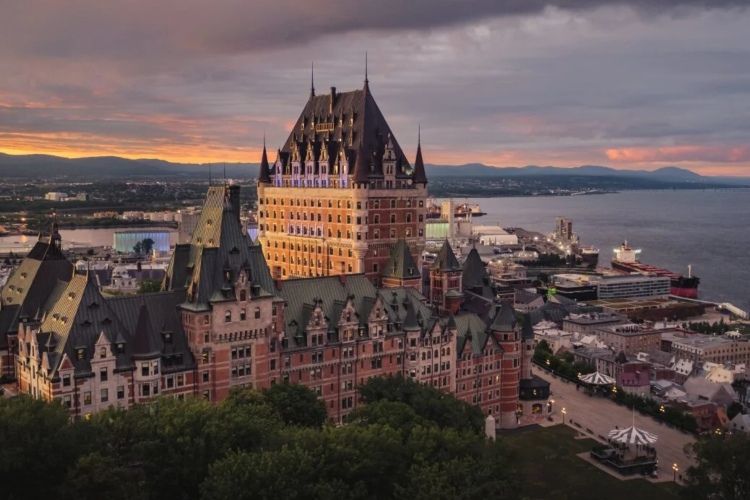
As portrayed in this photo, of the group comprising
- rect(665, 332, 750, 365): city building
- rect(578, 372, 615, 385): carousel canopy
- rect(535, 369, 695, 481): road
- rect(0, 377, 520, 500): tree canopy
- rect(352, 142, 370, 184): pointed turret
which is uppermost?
rect(352, 142, 370, 184): pointed turret

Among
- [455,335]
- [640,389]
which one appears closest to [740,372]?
[640,389]

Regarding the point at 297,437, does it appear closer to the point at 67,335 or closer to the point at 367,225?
the point at 67,335

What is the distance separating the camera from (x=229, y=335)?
276 feet

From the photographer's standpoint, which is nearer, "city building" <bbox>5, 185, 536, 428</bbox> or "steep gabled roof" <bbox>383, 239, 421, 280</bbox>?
"city building" <bbox>5, 185, 536, 428</bbox>

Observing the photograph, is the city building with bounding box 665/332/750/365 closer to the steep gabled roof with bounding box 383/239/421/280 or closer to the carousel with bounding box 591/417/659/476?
the carousel with bounding box 591/417/659/476

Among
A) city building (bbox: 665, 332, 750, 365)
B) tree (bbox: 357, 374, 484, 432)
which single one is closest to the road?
tree (bbox: 357, 374, 484, 432)

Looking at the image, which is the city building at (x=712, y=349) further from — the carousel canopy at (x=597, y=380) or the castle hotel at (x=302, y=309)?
the castle hotel at (x=302, y=309)

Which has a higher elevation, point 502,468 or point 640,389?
point 502,468

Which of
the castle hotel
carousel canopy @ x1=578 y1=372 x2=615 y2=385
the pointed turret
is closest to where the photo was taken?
the castle hotel

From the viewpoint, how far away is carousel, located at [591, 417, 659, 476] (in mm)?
94812

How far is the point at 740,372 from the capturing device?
151750 millimetres

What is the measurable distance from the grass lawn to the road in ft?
18.1

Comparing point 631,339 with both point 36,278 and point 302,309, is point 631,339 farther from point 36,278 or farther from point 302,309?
point 36,278

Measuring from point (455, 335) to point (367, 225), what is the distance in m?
23.7
